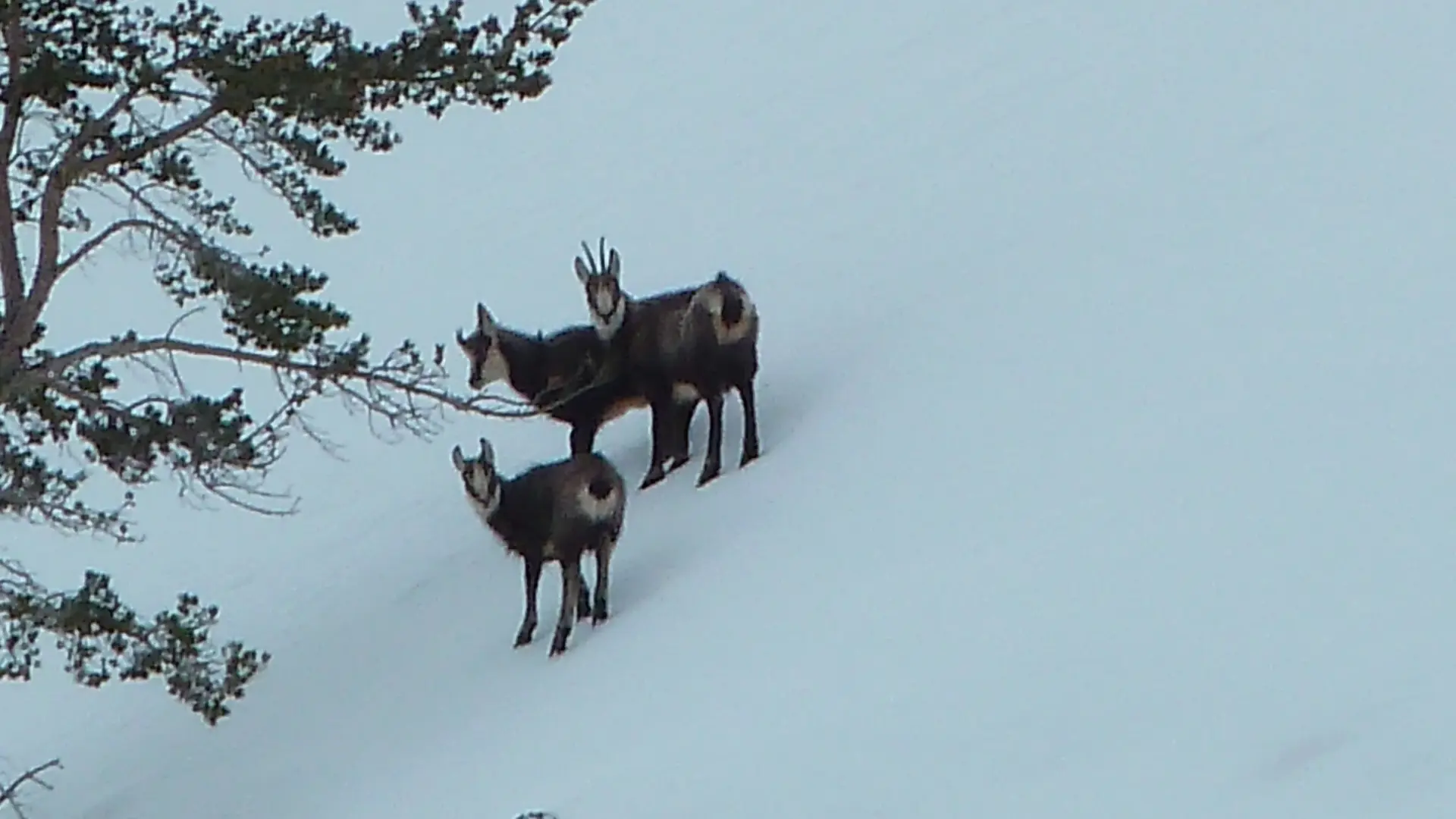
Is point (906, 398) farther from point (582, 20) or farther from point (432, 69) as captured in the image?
point (582, 20)

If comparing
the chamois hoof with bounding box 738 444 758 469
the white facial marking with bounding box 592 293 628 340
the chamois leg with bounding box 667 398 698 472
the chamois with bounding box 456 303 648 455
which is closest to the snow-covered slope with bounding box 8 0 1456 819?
the chamois hoof with bounding box 738 444 758 469

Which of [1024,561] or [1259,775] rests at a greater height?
[1024,561]

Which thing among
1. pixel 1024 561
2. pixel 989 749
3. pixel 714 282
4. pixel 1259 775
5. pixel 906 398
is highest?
pixel 714 282

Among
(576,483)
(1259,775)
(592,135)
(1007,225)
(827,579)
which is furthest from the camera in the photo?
(592,135)

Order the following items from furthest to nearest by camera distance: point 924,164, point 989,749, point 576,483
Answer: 1. point 924,164
2. point 576,483
3. point 989,749

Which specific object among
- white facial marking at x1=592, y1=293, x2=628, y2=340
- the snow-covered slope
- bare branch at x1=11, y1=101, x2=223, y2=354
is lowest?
the snow-covered slope

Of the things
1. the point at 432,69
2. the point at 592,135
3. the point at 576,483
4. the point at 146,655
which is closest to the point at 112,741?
the point at 146,655

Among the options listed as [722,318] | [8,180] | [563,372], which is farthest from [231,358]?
[563,372]

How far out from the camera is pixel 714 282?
11.4 metres

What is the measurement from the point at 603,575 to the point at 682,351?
60.1 inches

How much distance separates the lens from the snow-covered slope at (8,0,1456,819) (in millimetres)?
7305

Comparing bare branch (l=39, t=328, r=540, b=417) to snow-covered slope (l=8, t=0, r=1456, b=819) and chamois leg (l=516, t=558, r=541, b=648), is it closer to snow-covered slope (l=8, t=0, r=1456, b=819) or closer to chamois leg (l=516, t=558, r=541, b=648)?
chamois leg (l=516, t=558, r=541, b=648)

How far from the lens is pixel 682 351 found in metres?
11.6

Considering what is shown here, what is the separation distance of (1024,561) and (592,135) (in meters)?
16.1
